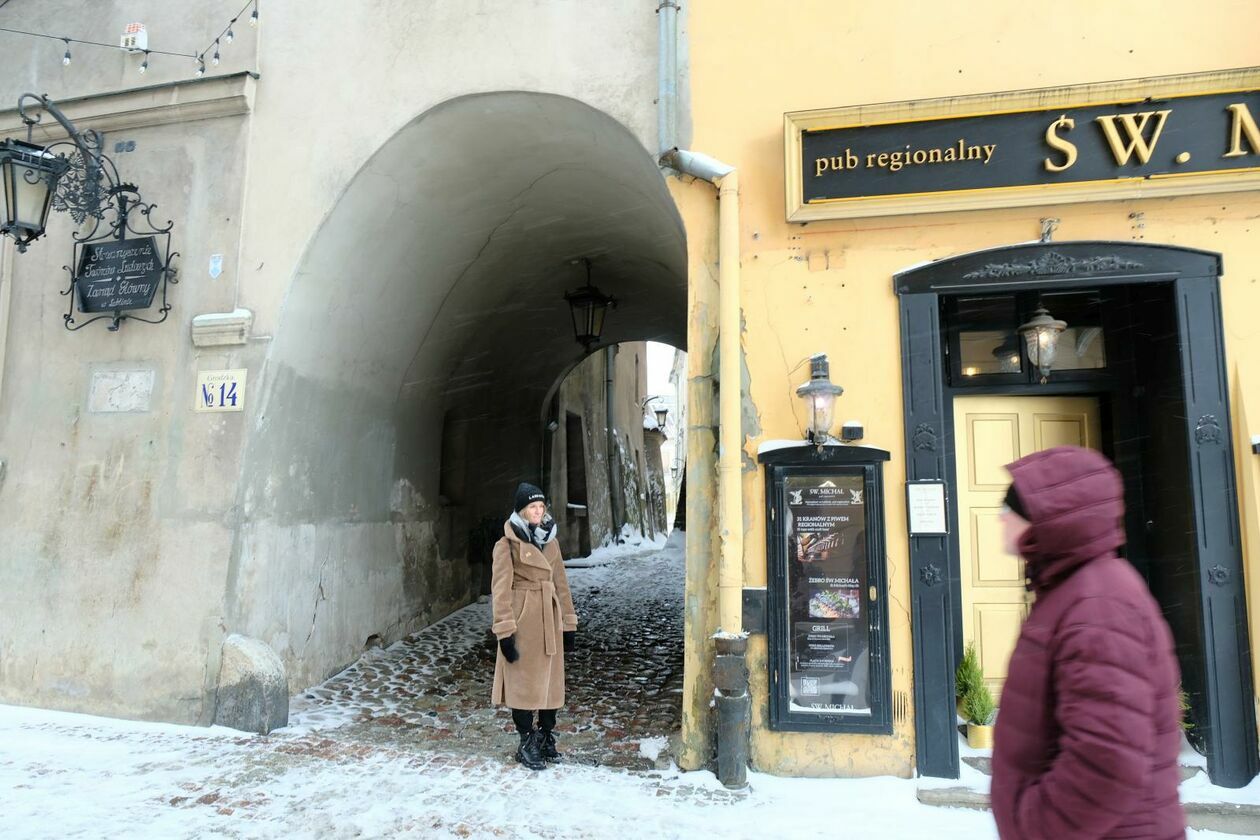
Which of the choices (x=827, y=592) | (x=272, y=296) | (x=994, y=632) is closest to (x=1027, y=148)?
(x=827, y=592)

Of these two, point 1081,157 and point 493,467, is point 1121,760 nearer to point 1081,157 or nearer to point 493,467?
point 1081,157

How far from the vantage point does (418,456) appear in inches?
333

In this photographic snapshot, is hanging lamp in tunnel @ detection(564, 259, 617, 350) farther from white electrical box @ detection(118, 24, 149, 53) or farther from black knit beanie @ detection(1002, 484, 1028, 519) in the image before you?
black knit beanie @ detection(1002, 484, 1028, 519)

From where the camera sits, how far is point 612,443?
68.0 ft

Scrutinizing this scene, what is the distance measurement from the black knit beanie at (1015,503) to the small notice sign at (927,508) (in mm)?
2926

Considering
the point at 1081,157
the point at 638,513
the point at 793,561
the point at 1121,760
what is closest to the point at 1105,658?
the point at 1121,760

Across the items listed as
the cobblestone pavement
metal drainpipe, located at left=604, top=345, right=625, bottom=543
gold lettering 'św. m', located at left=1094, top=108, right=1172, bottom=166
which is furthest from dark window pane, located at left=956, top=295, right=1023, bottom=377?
metal drainpipe, located at left=604, top=345, right=625, bottom=543

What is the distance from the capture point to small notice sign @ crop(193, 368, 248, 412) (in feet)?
19.0

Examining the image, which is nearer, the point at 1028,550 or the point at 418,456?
the point at 1028,550

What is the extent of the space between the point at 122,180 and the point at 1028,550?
7.03 meters

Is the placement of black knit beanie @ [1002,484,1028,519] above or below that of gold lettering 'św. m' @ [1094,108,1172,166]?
below

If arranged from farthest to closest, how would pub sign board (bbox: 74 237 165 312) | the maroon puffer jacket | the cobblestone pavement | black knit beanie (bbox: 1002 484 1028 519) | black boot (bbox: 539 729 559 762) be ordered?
pub sign board (bbox: 74 237 165 312), the cobblestone pavement, black boot (bbox: 539 729 559 762), black knit beanie (bbox: 1002 484 1028 519), the maroon puffer jacket

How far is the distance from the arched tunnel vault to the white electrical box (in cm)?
233

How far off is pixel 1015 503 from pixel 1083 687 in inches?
15.1
